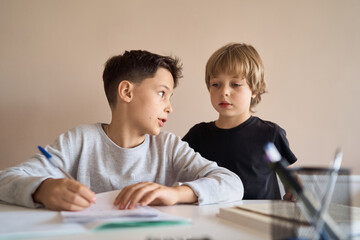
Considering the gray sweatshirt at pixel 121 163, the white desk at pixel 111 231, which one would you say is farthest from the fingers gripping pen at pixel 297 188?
the gray sweatshirt at pixel 121 163

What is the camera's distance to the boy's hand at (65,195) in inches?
30.1

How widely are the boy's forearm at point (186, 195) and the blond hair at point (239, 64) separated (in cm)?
77

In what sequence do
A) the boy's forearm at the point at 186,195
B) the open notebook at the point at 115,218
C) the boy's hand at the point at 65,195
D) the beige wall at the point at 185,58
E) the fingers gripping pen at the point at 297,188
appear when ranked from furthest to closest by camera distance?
the beige wall at the point at 185,58 → the boy's forearm at the point at 186,195 → the boy's hand at the point at 65,195 → the open notebook at the point at 115,218 → the fingers gripping pen at the point at 297,188

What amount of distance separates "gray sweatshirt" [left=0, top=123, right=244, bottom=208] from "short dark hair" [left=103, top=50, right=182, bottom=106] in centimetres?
18

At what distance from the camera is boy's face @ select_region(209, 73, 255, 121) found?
152cm

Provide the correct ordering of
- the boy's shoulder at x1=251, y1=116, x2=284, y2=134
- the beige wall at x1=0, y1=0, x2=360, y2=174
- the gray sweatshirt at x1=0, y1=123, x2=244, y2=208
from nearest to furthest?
the gray sweatshirt at x1=0, y1=123, x2=244, y2=208 < the beige wall at x1=0, y1=0, x2=360, y2=174 < the boy's shoulder at x1=251, y1=116, x2=284, y2=134

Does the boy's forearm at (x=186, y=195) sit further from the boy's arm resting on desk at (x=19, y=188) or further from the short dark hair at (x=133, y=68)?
the short dark hair at (x=133, y=68)

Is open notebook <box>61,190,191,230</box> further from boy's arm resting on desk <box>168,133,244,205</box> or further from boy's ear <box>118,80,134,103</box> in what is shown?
boy's ear <box>118,80,134,103</box>

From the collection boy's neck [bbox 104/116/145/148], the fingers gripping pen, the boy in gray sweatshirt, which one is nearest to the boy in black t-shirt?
the boy in gray sweatshirt

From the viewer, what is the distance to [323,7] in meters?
1.80

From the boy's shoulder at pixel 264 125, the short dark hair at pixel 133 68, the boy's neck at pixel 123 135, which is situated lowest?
the boy's shoulder at pixel 264 125

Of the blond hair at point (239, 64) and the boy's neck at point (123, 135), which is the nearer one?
the boy's neck at point (123, 135)

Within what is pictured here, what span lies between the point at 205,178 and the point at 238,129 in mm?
627

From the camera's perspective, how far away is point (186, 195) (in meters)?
0.91
